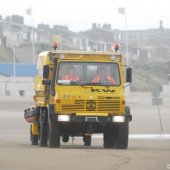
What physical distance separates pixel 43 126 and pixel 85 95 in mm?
2225

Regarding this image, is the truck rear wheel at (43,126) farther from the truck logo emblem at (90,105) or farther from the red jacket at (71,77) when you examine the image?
the truck logo emblem at (90,105)

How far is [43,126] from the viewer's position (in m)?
22.6

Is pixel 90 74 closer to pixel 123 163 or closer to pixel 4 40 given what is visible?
pixel 123 163

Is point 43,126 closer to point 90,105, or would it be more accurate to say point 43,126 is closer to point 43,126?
point 43,126

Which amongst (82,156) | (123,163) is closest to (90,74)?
(82,156)

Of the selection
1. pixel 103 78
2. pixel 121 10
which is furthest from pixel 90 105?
pixel 121 10

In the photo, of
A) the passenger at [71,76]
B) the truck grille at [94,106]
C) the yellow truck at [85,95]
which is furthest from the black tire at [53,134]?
the passenger at [71,76]

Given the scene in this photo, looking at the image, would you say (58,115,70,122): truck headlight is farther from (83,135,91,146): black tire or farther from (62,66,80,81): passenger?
(83,135,91,146): black tire

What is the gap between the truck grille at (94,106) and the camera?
2103cm

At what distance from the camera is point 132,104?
66.2 metres

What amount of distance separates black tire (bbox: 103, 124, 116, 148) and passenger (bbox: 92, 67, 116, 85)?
1326 mm

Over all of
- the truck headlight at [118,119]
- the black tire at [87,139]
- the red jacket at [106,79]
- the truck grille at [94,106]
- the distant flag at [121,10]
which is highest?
the distant flag at [121,10]

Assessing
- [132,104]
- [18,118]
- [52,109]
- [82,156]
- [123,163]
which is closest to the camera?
[123,163]

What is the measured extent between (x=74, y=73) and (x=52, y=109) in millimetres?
1194
